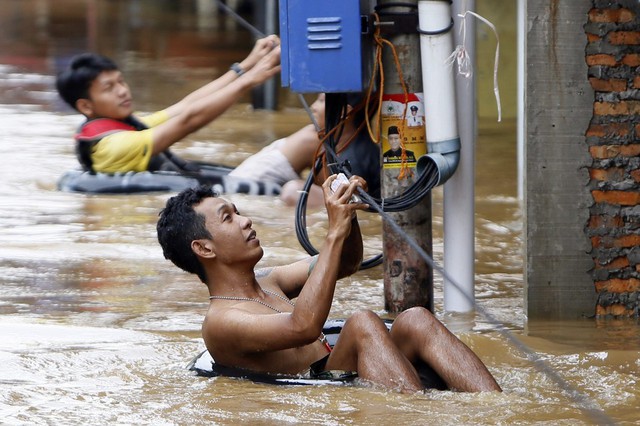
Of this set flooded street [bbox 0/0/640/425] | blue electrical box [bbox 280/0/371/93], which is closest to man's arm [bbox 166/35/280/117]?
flooded street [bbox 0/0/640/425]

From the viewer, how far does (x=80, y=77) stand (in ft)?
32.7

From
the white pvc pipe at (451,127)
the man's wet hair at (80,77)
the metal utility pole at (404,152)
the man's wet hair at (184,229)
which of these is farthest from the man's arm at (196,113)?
the man's wet hair at (184,229)

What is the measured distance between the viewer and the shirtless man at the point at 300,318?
517 centimetres

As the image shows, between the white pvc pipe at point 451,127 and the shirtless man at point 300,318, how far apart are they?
0.95 metres

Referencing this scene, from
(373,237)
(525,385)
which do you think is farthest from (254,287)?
(373,237)

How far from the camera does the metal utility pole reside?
6.58 metres

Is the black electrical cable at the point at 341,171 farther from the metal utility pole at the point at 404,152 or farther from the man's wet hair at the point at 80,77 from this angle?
the man's wet hair at the point at 80,77

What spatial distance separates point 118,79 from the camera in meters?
10.1

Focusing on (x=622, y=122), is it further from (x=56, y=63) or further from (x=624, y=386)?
(x=56, y=63)

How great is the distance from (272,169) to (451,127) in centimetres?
366

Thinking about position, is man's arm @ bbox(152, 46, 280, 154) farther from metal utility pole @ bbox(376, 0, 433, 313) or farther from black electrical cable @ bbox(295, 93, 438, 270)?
metal utility pole @ bbox(376, 0, 433, 313)

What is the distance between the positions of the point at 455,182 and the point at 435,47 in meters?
0.74

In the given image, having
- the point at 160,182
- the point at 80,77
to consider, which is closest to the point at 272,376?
the point at 160,182

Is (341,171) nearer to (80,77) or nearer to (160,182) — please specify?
(160,182)
